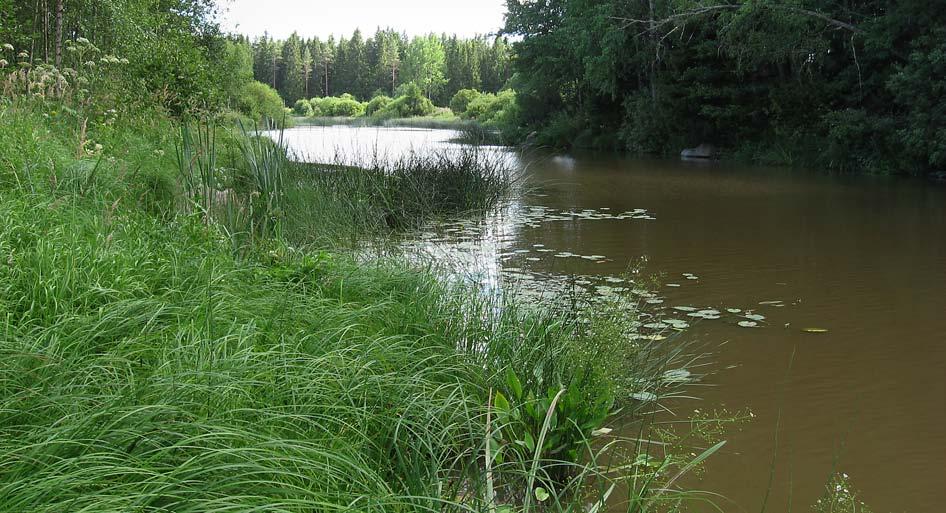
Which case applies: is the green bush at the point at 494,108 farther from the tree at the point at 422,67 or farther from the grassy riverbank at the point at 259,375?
the tree at the point at 422,67

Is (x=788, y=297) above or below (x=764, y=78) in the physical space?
below

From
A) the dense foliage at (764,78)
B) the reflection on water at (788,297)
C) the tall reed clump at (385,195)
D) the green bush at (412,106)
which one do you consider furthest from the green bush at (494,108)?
the tall reed clump at (385,195)

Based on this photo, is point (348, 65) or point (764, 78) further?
point (348, 65)

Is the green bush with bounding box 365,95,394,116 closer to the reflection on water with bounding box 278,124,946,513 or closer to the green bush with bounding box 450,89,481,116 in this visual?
the green bush with bounding box 450,89,481,116

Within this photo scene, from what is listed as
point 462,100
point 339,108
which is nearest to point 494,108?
point 462,100

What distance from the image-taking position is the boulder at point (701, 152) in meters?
22.2

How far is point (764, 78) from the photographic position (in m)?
21.0

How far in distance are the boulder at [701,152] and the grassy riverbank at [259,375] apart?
61.1 feet

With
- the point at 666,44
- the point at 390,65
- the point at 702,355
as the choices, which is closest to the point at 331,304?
the point at 702,355

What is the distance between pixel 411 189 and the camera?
9367mm

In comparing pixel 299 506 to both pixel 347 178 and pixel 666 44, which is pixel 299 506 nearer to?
pixel 347 178

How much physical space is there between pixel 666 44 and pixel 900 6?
23.9 feet

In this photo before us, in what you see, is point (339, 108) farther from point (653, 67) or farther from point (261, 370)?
point (261, 370)

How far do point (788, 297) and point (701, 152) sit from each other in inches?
671
